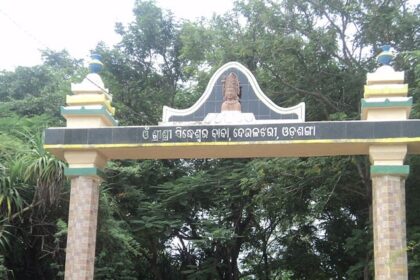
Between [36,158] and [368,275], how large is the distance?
6.07 m

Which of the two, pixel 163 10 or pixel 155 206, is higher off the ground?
pixel 163 10

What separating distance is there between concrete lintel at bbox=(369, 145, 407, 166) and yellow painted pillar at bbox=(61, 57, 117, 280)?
11.6ft

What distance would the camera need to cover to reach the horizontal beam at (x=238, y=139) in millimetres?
7434

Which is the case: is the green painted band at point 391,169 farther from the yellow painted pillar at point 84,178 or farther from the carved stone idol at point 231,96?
the yellow painted pillar at point 84,178

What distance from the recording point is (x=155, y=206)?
1291 centimetres

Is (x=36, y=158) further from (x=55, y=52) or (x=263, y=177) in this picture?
(x=55, y=52)

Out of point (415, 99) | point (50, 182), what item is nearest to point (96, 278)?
point (50, 182)

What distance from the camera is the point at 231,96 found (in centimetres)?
786

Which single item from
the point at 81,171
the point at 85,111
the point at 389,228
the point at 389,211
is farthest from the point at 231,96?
the point at 389,228

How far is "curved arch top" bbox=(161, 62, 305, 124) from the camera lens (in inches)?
308

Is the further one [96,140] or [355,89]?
[355,89]

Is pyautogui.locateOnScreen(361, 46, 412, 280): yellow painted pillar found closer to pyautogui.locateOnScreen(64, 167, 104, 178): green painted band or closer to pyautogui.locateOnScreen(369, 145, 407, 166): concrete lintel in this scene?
pyautogui.locateOnScreen(369, 145, 407, 166): concrete lintel

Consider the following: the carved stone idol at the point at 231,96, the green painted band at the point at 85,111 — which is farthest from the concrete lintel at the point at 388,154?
the green painted band at the point at 85,111

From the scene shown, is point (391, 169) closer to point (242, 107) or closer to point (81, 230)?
point (242, 107)
